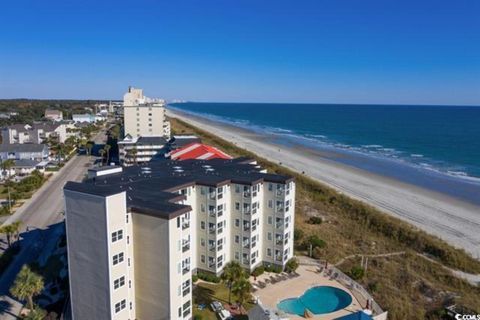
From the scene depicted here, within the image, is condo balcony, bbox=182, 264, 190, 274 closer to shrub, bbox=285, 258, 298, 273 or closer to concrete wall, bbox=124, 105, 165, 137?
shrub, bbox=285, 258, 298, 273

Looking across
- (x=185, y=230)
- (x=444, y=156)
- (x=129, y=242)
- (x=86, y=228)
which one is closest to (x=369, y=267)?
(x=185, y=230)

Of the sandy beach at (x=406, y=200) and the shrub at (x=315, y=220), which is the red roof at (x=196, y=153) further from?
the sandy beach at (x=406, y=200)

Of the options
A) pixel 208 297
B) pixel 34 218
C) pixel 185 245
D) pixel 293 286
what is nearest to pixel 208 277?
pixel 208 297

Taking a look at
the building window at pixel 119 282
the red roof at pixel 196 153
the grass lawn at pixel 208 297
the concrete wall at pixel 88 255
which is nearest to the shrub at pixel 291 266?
the grass lawn at pixel 208 297

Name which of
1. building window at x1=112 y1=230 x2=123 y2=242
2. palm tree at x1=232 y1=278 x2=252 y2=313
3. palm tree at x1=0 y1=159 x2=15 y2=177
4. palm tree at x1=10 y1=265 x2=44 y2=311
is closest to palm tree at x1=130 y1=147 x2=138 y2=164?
palm tree at x1=0 y1=159 x2=15 y2=177

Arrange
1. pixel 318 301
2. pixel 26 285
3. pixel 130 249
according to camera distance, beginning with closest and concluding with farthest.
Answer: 1. pixel 130 249
2. pixel 26 285
3. pixel 318 301

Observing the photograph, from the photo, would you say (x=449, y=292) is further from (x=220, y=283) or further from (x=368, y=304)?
(x=220, y=283)

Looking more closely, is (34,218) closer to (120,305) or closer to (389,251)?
(120,305)
